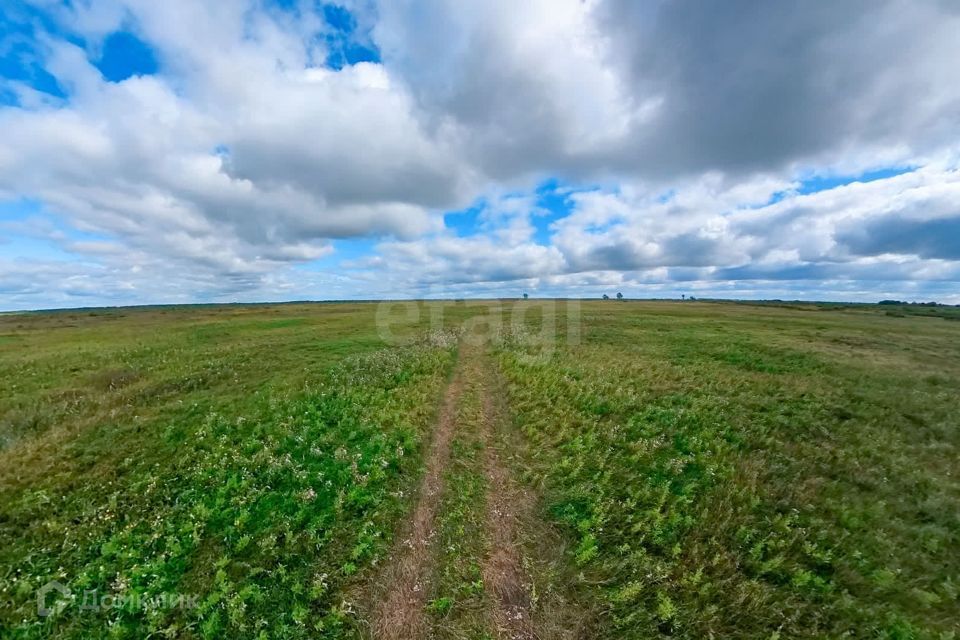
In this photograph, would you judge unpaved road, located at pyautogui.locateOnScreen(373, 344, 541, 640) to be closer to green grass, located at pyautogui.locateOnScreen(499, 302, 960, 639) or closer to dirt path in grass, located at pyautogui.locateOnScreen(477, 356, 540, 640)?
dirt path in grass, located at pyautogui.locateOnScreen(477, 356, 540, 640)

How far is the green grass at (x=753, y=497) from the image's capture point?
7.43 m

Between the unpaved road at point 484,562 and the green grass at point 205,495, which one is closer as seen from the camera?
the unpaved road at point 484,562

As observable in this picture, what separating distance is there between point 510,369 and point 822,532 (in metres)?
15.6

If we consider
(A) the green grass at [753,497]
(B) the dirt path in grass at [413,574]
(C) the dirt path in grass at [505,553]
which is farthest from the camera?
(A) the green grass at [753,497]

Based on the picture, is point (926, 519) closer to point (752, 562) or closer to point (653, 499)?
point (752, 562)

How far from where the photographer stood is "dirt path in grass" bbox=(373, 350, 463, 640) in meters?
6.94

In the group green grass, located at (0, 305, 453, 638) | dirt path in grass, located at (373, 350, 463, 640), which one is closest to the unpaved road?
dirt path in grass, located at (373, 350, 463, 640)

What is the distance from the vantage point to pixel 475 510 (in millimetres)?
10016

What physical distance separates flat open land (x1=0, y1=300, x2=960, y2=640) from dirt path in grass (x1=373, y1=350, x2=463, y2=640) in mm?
44

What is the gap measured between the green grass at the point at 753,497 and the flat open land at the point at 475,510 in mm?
63

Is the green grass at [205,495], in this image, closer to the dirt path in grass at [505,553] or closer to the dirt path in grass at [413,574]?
the dirt path in grass at [413,574]

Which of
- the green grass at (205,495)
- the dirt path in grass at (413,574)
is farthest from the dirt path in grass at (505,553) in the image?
the green grass at (205,495)

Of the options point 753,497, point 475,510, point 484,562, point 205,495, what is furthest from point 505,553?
point 205,495

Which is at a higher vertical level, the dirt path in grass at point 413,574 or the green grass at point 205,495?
the green grass at point 205,495
